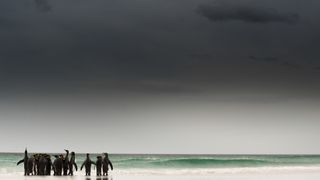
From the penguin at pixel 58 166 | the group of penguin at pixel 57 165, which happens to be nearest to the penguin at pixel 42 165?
the group of penguin at pixel 57 165

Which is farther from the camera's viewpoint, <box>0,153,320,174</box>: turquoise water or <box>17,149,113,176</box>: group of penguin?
<box>0,153,320,174</box>: turquoise water

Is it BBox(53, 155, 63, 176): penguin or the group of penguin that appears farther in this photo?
BBox(53, 155, 63, 176): penguin

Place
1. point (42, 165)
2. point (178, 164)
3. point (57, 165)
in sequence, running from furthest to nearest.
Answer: point (178, 164) < point (42, 165) < point (57, 165)

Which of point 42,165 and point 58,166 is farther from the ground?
point 42,165

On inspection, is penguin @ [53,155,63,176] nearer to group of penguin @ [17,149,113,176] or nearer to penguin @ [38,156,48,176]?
group of penguin @ [17,149,113,176]

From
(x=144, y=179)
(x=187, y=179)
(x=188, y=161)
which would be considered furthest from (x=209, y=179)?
(x=188, y=161)

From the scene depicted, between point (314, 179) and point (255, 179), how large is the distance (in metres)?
3.74

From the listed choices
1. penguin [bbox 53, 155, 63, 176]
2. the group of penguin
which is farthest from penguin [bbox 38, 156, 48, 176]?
penguin [bbox 53, 155, 63, 176]

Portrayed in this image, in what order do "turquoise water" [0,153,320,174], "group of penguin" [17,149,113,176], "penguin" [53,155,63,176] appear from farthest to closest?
"turquoise water" [0,153,320,174], "penguin" [53,155,63,176], "group of penguin" [17,149,113,176]

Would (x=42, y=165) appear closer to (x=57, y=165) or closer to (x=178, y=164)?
(x=57, y=165)

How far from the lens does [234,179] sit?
39562 mm

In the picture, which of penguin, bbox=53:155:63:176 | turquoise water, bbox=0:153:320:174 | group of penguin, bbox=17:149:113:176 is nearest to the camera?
group of penguin, bbox=17:149:113:176

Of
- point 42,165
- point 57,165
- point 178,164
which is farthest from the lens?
point 178,164

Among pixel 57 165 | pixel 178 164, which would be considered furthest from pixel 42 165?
pixel 178 164
